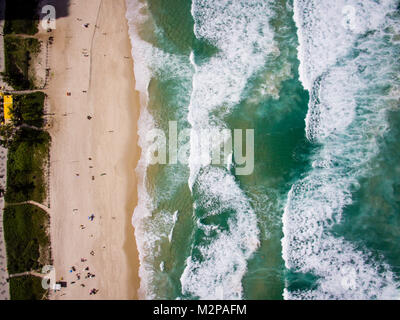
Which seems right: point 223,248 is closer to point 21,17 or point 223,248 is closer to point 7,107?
point 7,107

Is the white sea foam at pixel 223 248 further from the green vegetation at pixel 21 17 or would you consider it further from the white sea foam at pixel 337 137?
the green vegetation at pixel 21 17

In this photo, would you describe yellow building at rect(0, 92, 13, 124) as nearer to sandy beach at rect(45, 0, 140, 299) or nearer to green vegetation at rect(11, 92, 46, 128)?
green vegetation at rect(11, 92, 46, 128)

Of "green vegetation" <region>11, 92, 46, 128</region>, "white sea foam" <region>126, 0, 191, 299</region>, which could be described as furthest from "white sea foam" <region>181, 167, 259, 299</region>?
"green vegetation" <region>11, 92, 46, 128</region>

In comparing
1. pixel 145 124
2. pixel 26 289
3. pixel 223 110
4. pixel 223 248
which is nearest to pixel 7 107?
pixel 145 124

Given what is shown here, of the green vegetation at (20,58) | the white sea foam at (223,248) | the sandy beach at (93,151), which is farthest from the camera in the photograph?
the green vegetation at (20,58)

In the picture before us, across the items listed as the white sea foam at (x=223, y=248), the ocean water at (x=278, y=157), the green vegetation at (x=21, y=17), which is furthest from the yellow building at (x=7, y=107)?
the white sea foam at (x=223, y=248)
